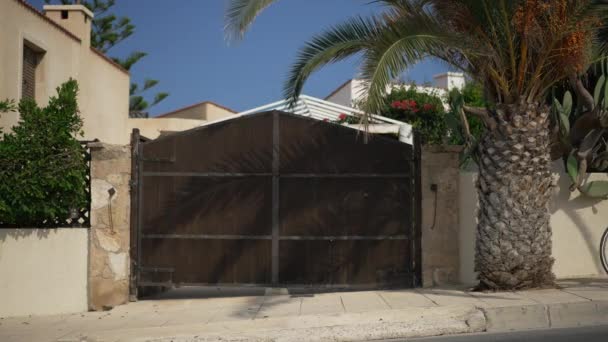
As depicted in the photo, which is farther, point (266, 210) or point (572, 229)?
point (572, 229)

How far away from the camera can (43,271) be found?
8305mm

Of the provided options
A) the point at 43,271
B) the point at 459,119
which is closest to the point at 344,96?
the point at 459,119

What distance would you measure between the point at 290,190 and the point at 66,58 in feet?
29.7

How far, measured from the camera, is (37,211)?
825 cm

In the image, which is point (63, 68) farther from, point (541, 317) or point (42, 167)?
point (541, 317)

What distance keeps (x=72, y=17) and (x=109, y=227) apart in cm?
962

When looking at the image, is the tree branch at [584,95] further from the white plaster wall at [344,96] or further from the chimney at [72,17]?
the white plaster wall at [344,96]

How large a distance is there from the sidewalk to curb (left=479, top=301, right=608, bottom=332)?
0.4 inches

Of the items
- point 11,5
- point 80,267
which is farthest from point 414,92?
point 80,267

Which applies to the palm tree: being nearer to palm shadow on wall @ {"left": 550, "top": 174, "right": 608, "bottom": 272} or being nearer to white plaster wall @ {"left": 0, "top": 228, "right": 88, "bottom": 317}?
palm shadow on wall @ {"left": 550, "top": 174, "right": 608, "bottom": 272}

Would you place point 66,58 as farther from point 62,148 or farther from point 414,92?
point 414,92

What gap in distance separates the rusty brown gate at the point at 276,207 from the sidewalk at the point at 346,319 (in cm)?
69

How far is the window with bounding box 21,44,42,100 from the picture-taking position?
1357 centimetres

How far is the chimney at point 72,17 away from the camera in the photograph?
16156 millimetres
